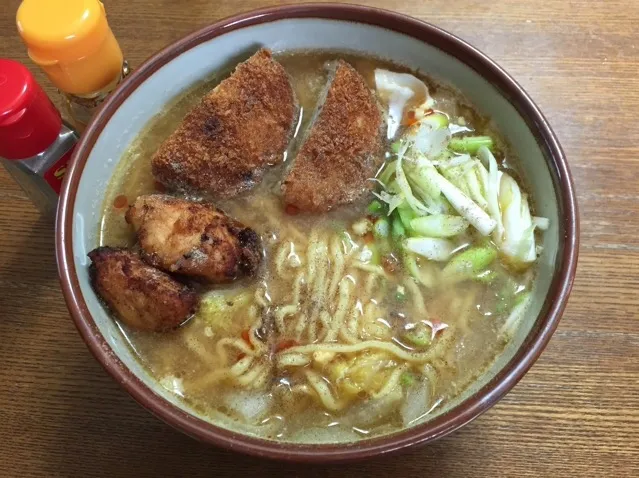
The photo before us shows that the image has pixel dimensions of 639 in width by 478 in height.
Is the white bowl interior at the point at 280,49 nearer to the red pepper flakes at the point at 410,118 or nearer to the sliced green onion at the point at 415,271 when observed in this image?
the red pepper flakes at the point at 410,118

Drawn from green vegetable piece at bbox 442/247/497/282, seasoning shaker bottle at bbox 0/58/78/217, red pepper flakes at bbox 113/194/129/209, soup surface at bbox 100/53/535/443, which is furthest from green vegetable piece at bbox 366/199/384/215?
seasoning shaker bottle at bbox 0/58/78/217

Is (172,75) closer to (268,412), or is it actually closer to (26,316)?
(26,316)

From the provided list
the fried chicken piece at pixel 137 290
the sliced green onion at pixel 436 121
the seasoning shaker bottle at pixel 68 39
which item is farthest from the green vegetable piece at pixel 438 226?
the seasoning shaker bottle at pixel 68 39

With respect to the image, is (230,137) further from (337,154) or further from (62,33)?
(62,33)

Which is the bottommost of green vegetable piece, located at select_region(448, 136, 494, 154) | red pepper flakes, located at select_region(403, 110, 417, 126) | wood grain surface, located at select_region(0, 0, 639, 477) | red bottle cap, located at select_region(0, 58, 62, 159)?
wood grain surface, located at select_region(0, 0, 639, 477)

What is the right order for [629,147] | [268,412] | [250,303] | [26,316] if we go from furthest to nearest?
1. [629,147]
2. [26,316]
3. [250,303]
4. [268,412]

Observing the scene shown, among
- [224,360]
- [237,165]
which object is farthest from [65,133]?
[224,360]

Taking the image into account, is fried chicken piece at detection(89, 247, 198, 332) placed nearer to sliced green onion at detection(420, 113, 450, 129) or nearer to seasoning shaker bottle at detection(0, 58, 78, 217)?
seasoning shaker bottle at detection(0, 58, 78, 217)
